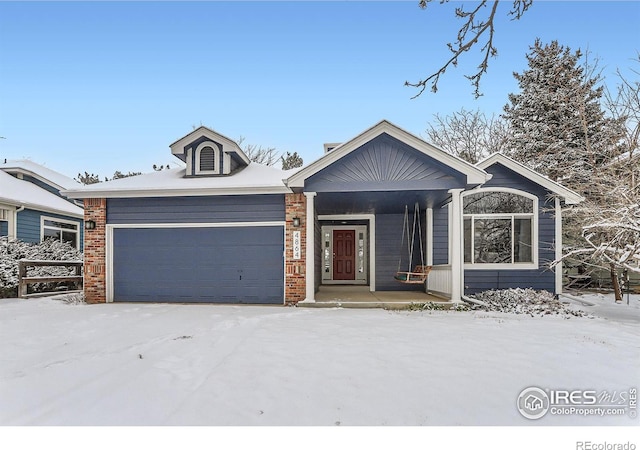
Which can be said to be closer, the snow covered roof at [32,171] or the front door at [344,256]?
the front door at [344,256]

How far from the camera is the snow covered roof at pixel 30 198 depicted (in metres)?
11.8

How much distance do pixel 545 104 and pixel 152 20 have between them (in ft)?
52.9

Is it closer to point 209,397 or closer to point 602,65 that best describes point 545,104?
point 602,65

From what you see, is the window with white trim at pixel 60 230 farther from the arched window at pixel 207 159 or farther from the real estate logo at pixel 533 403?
the real estate logo at pixel 533 403

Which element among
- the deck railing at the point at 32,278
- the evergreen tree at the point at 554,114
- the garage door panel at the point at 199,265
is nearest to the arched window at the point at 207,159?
the garage door panel at the point at 199,265

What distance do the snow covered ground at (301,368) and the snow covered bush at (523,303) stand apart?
0.77 m

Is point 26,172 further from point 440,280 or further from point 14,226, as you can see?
point 440,280

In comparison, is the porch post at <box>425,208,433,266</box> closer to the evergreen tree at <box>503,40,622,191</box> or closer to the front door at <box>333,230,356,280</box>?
the front door at <box>333,230,356,280</box>

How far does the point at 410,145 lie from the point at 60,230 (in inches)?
567

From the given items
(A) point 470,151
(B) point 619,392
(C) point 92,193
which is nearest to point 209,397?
(B) point 619,392

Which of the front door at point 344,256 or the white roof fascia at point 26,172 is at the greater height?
the white roof fascia at point 26,172

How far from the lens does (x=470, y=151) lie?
777 inches
